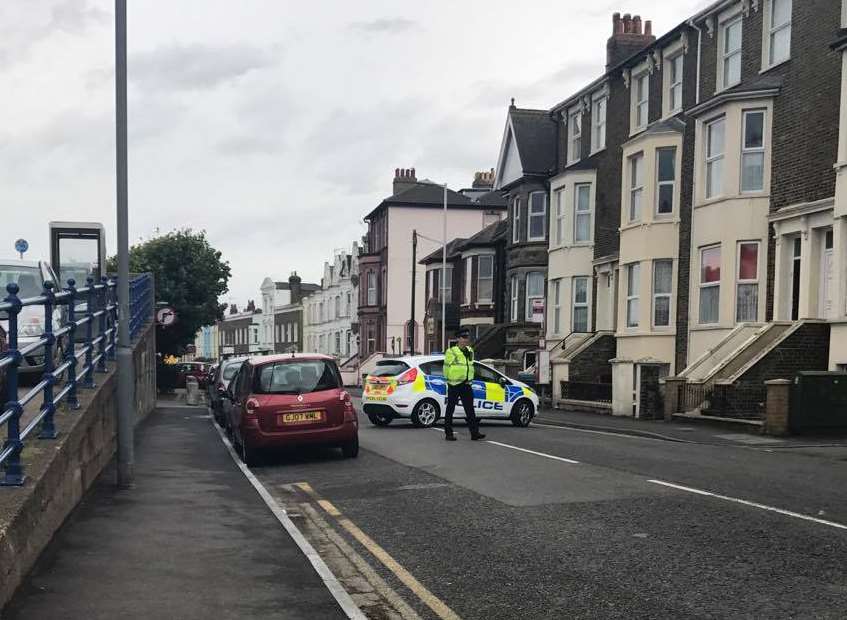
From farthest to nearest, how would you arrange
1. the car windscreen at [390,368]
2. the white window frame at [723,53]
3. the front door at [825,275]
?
the white window frame at [723,53] < the front door at [825,275] < the car windscreen at [390,368]

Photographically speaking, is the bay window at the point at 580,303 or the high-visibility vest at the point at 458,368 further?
the bay window at the point at 580,303

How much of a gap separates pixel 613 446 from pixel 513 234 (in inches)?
977

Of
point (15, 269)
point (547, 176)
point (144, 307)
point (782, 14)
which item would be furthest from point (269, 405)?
point (547, 176)

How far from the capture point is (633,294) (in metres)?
27.5

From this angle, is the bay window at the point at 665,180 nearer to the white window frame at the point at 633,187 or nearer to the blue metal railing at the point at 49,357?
the white window frame at the point at 633,187

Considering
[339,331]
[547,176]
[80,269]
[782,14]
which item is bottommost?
[339,331]

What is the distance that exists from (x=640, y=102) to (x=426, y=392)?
1481 cm

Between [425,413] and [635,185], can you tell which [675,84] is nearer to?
[635,185]

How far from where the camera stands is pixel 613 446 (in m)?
14.9

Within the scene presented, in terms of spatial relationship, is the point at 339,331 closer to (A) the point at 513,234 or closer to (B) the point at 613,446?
(A) the point at 513,234

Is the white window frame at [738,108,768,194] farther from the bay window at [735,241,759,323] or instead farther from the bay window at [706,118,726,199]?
the bay window at [735,241,759,323]

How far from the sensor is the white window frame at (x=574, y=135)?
110 ft

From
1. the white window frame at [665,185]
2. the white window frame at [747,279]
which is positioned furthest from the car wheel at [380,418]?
the white window frame at [665,185]

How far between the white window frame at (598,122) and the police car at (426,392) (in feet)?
49.2
